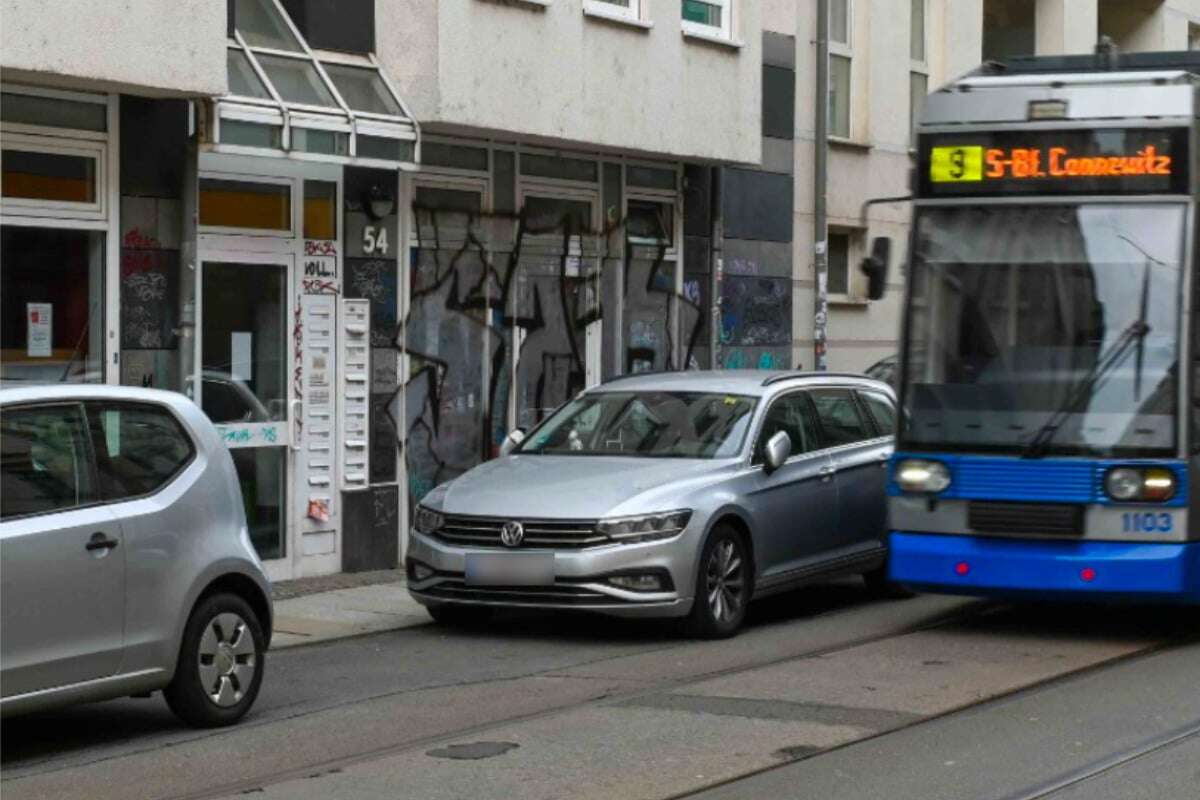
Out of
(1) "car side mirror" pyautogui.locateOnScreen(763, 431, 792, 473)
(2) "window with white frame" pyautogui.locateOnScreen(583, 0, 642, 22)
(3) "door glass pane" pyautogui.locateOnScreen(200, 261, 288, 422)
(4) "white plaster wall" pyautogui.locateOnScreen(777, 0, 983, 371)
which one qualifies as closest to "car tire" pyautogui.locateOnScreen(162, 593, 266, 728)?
(1) "car side mirror" pyautogui.locateOnScreen(763, 431, 792, 473)

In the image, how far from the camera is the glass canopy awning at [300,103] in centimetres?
1530

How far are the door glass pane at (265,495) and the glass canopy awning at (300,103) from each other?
7.76 ft

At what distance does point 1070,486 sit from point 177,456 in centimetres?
524

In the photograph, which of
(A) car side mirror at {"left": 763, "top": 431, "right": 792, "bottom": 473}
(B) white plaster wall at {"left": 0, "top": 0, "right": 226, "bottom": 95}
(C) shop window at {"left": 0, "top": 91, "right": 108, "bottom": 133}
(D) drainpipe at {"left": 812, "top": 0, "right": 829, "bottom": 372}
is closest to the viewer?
(B) white plaster wall at {"left": 0, "top": 0, "right": 226, "bottom": 95}

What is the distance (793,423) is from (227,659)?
18.5ft

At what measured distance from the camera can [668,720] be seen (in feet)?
33.0

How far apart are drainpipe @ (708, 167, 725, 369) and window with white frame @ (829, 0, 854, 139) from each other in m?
2.72

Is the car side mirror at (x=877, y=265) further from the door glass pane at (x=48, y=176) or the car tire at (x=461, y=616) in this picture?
the door glass pane at (x=48, y=176)

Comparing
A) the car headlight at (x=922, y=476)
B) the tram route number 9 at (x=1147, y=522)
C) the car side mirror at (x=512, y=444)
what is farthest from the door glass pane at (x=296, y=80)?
the tram route number 9 at (x=1147, y=522)

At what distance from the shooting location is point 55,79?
13969mm

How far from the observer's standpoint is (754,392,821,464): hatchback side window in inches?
564

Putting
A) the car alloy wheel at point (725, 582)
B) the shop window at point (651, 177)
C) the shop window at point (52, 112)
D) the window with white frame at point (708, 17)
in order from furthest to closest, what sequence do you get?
the shop window at point (651, 177)
the window with white frame at point (708, 17)
the shop window at point (52, 112)
the car alloy wheel at point (725, 582)

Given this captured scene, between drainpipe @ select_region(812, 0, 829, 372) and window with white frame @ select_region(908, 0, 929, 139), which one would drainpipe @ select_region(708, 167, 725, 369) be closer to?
drainpipe @ select_region(812, 0, 829, 372)

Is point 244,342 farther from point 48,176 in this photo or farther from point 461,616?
point 461,616
